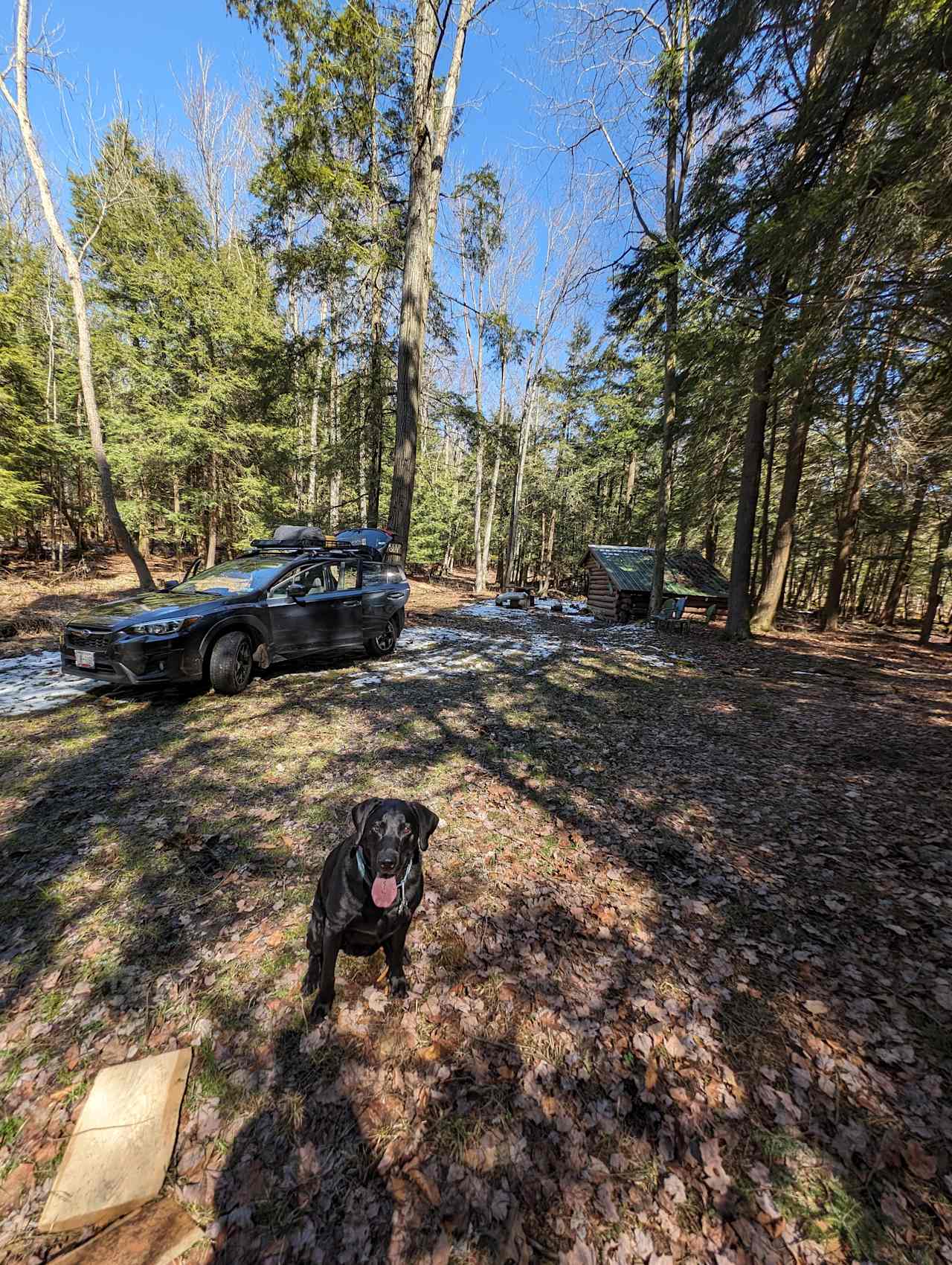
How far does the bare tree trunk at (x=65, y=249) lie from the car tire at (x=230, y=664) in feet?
27.4

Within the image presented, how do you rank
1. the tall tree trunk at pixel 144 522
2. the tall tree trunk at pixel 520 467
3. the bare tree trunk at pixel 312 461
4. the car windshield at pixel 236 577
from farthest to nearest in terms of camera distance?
the tall tree trunk at pixel 520 467 → the bare tree trunk at pixel 312 461 → the tall tree trunk at pixel 144 522 → the car windshield at pixel 236 577

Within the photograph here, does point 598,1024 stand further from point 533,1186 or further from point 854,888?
point 854,888

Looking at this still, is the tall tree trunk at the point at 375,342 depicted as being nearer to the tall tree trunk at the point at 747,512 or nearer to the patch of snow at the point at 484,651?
the patch of snow at the point at 484,651

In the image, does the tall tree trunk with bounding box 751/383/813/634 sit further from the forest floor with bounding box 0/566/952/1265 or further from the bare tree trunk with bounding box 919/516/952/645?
the forest floor with bounding box 0/566/952/1265

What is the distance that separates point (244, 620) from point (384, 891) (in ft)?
17.0

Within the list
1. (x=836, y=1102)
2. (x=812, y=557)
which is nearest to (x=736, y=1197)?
(x=836, y=1102)

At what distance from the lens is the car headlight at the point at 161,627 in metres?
5.42

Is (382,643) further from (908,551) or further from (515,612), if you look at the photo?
(908,551)

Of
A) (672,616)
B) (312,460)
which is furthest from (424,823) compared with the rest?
(312,460)

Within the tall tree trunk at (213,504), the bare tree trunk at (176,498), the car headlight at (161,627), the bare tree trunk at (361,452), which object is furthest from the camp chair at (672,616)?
the bare tree trunk at (176,498)

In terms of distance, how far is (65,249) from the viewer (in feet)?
34.6

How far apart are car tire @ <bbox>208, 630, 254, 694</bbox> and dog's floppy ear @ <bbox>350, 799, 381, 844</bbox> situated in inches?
182

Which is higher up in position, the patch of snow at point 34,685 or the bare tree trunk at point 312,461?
the bare tree trunk at point 312,461

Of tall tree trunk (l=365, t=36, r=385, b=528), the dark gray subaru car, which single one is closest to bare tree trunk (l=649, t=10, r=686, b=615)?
tall tree trunk (l=365, t=36, r=385, b=528)
